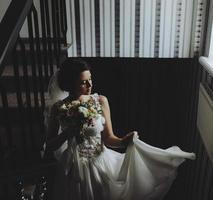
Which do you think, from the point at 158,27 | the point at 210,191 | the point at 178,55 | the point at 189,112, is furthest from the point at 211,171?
the point at 158,27

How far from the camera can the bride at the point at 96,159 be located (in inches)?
73.4

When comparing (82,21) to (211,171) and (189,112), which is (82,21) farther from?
(211,171)

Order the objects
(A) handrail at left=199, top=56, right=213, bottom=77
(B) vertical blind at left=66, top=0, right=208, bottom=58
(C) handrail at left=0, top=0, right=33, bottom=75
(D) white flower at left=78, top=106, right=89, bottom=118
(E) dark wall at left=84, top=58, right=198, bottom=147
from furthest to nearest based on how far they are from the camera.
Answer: (E) dark wall at left=84, top=58, right=198, bottom=147 → (B) vertical blind at left=66, top=0, right=208, bottom=58 → (A) handrail at left=199, top=56, right=213, bottom=77 → (D) white flower at left=78, top=106, right=89, bottom=118 → (C) handrail at left=0, top=0, right=33, bottom=75

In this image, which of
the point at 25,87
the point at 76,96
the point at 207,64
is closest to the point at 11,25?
the point at 25,87

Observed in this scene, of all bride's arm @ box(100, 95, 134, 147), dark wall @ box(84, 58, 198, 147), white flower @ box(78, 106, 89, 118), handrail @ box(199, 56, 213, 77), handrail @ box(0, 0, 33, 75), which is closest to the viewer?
handrail @ box(0, 0, 33, 75)

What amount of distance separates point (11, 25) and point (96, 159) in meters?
0.93

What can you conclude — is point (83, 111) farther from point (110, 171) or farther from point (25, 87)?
point (110, 171)

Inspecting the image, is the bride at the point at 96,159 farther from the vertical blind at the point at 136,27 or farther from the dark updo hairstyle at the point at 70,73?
the vertical blind at the point at 136,27

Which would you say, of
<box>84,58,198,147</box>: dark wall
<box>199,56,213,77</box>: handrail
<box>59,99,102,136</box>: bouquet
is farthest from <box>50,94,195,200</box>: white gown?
<box>84,58,198,147</box>: dark wall

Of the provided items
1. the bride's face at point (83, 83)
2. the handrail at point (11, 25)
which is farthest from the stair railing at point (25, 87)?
the bride's face at point (83, 83)

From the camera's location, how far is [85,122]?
1772mm

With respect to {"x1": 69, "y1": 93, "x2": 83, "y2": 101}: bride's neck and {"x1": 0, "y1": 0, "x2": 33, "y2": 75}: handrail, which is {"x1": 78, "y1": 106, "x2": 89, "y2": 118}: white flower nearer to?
{"x1": 69, "y1": 93, "x2": 83, "y2": 101}: bride's neck

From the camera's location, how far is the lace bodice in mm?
1765

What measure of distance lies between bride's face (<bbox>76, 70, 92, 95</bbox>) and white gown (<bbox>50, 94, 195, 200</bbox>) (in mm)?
80
